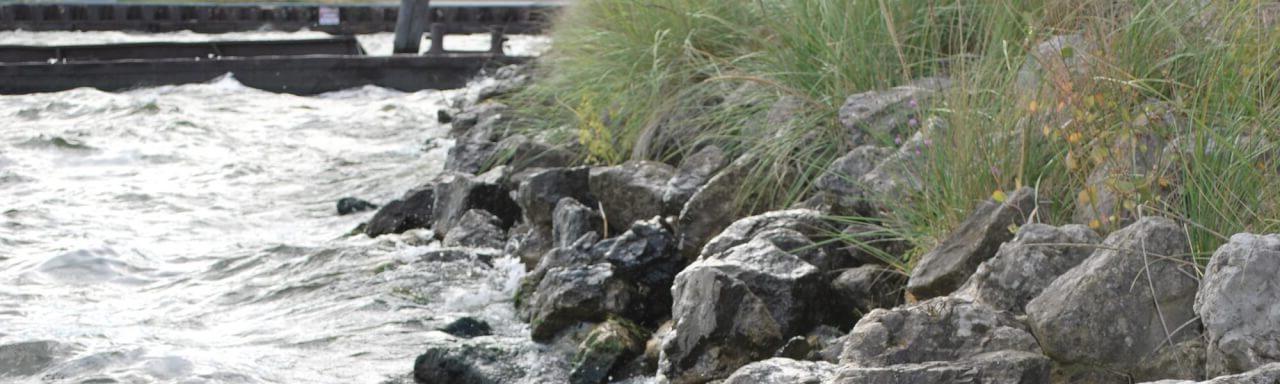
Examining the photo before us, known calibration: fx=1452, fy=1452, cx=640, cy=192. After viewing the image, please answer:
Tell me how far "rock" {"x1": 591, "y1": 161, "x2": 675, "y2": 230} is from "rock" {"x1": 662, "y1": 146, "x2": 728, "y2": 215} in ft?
0.30

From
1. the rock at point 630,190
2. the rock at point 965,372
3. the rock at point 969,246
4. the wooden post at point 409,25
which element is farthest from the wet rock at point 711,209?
the wooden post at point 409,25

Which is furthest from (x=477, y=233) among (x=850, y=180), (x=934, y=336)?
(x=934, y=336)

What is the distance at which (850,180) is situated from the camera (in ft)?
15.7

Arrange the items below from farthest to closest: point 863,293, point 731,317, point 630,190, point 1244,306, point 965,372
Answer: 1. point 630,190
2. point 863,293
3. point 731,317
4. point 965,372
5. point 1244,306

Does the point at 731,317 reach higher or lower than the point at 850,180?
lower

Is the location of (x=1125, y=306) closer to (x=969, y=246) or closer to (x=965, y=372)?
(x=965, y=372)

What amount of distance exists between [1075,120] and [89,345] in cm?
343

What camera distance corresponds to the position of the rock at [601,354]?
450 centimetres

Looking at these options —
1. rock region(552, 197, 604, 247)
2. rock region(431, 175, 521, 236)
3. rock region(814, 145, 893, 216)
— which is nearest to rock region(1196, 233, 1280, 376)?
rock region(814, 145, 893, 216)

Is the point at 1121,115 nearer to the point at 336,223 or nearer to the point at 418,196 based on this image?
the point at 418,196

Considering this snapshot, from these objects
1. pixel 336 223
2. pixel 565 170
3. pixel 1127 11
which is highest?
pixel 1127 11

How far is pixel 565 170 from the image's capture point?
6473 mm

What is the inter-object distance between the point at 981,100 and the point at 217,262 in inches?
153

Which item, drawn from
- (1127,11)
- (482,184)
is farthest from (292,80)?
(1127,11)
